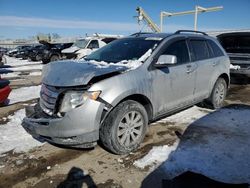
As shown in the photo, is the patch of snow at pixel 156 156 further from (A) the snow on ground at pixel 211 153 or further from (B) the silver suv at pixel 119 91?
(B) the silver suv at pixel 119 91

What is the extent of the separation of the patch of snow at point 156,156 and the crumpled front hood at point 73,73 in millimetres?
1323

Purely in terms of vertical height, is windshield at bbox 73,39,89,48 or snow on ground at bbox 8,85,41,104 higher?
windshield at bbox 73,39,89,48

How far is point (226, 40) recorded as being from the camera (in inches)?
409

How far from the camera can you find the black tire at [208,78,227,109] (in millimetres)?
6371

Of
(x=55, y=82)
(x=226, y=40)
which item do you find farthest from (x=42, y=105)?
(x=226, y=40)

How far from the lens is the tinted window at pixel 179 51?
5.03 metres

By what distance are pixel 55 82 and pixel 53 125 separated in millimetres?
607

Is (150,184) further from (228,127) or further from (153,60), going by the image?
(228,127)

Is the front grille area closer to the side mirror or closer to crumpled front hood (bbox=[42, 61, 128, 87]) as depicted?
crumpled front hood (bbox=[42, 61, 128, 87])

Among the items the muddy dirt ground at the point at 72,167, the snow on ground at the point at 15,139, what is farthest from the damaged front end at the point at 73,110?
the snow on ground at the point at 15,139

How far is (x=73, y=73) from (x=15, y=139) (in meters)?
1.83

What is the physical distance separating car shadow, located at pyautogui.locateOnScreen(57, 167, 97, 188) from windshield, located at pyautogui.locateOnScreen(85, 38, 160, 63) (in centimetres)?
199

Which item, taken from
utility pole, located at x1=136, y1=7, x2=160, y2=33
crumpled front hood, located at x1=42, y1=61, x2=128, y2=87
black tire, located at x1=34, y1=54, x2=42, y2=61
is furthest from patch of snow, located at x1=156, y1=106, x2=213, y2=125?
utility pole, located at x1=136, y1=7, x2=160, y2=33

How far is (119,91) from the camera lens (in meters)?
3.94
